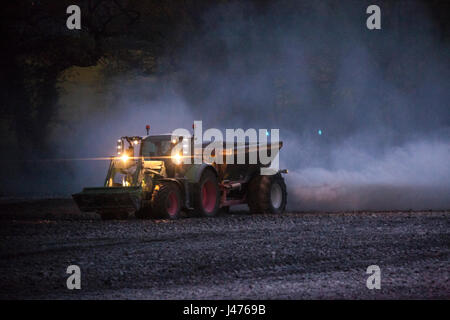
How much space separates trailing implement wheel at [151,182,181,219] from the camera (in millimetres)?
15219

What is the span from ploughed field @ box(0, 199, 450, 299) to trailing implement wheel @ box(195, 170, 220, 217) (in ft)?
1.92

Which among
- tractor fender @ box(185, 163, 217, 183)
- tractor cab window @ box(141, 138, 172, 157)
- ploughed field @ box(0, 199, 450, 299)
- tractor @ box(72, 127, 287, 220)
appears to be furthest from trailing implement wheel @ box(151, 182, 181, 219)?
tractor cab window @ box(141, 138, 172, 157)

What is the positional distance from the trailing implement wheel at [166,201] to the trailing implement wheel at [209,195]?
2.09 ft

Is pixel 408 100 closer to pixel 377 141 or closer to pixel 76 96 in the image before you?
pixel 377 141

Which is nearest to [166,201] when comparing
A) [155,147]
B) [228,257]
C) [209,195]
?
[155,147]

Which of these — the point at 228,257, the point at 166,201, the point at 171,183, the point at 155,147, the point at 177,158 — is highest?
the point at 155,147

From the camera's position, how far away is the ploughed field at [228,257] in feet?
26.1

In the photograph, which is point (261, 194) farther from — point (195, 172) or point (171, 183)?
point (171, 183)

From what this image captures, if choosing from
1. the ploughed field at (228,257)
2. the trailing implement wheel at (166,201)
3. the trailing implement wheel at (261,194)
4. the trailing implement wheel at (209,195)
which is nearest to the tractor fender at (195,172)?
the trailing implement wheel at (209,195)

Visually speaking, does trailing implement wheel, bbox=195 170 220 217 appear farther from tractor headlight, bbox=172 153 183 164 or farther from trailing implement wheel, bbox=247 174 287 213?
trailing implement wheel, bbox=247 174 287 213

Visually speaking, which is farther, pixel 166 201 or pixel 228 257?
pixel 166 201

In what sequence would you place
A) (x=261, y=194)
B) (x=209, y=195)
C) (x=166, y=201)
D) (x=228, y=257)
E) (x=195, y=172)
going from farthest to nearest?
(x=261, y=194), (x=209, y=195), (x=195, y=172), (x=166, y=201), (x=228, y=257)

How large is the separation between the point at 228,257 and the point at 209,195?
6689mm

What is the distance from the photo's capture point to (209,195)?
1684cm
